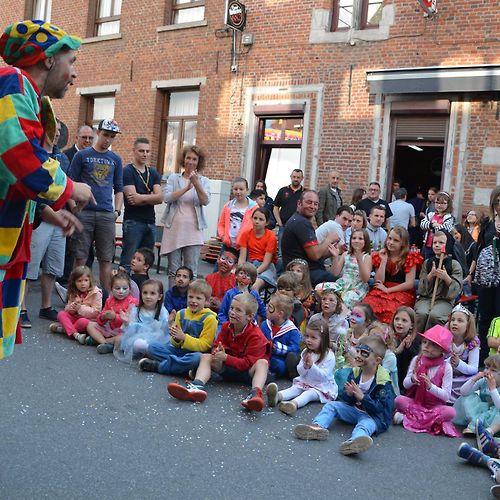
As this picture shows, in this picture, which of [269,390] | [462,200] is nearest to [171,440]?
[269,390]

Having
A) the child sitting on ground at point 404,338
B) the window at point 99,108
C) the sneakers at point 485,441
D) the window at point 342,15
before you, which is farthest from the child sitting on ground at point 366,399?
the window at point 99,108

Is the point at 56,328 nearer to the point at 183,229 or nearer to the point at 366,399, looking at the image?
the point at 183,229

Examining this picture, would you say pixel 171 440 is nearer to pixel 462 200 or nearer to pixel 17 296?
pixel 17 296

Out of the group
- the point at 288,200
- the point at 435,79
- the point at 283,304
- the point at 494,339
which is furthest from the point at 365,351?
the point at 435,79

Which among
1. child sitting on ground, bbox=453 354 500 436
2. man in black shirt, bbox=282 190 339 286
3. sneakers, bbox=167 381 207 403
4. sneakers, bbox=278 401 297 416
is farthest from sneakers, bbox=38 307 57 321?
child sitting on ground, bbox=453 354 500 436

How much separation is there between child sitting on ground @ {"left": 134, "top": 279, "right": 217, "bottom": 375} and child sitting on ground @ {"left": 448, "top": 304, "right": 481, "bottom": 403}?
7.03 feet

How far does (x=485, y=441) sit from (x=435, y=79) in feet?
28.9

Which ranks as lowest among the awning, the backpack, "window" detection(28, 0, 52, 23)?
the backpack

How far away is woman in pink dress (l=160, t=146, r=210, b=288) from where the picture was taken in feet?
26.2

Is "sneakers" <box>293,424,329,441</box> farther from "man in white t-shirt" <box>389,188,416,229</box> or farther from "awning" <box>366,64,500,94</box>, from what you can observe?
"awning" <box>366,64,500,94</box>

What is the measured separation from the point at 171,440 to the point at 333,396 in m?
1.85

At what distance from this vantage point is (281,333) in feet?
20.9

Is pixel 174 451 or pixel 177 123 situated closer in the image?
pixel 174 451

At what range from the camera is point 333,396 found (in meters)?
5.65
